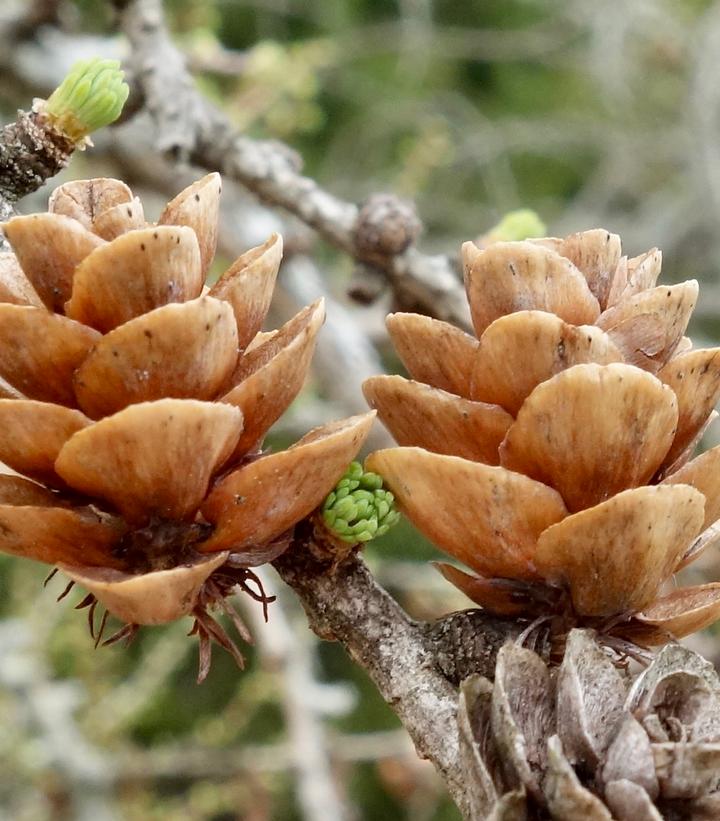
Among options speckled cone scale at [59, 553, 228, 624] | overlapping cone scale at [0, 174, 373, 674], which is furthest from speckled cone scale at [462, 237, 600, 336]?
speckled cone scale at [59, 553, 228, 624]

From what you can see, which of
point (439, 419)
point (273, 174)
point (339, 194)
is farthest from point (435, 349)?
point (339, 194)

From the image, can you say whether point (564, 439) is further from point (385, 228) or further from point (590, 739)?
point (385, 228)

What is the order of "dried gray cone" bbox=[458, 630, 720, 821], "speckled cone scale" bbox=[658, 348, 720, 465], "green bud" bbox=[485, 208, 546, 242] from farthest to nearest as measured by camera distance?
"green bud" bbox=[485, 208, 546, 242] → "speckled cone scale" bbox=[658, 348, 720, 465] → "dried gray cone" bbox=[458, 630, 720, 821]

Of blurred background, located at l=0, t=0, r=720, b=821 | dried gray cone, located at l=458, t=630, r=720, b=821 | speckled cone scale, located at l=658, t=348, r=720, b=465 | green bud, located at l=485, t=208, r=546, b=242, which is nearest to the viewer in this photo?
dried gray cone, located at l=458, t=630, r=720, b=821

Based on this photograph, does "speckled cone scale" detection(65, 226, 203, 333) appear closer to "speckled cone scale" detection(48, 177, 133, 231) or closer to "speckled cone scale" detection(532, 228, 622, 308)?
"speckled cone scale" detection(48, 177, 133, 231)

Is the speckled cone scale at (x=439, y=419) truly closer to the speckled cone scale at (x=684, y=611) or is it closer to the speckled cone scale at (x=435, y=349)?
the speckled cone scale at (x=435, y=349)

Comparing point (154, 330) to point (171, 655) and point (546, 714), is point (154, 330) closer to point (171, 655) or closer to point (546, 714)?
point (546, 714)
